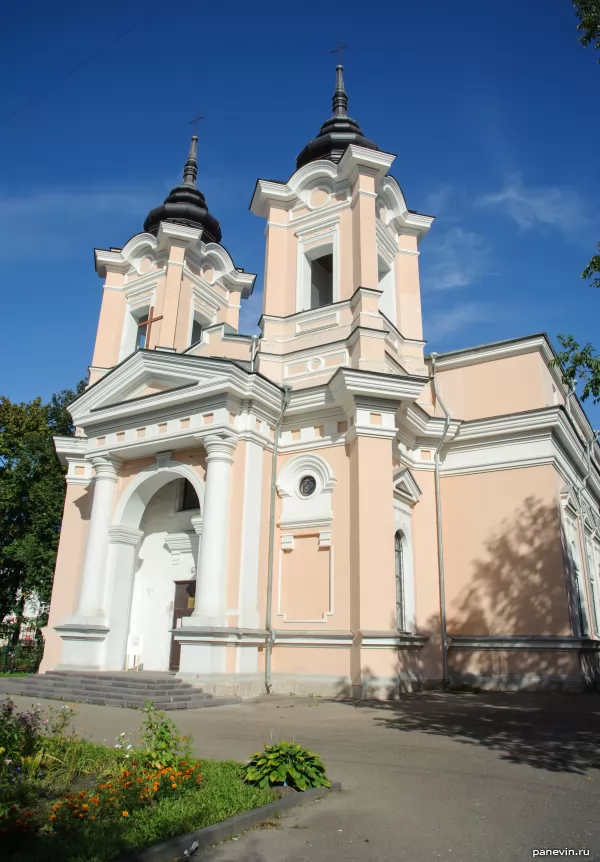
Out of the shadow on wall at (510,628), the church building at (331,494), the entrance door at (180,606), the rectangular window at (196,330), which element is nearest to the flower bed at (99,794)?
the shadow on wall at (510,628)

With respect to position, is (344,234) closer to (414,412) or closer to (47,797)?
(414,412)

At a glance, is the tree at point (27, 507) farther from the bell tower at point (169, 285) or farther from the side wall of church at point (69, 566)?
the side wall of church at point (69, 566)

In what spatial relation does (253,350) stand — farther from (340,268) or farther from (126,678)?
(126,678)

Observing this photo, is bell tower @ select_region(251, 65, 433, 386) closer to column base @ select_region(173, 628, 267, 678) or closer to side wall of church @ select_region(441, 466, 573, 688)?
side wall of church @ select_region(441, 466, 573, 688)

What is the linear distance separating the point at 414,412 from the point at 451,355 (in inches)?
106

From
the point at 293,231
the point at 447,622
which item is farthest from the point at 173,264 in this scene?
the point at 447,622

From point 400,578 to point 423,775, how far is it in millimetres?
9287

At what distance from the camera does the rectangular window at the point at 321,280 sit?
18.7 meters

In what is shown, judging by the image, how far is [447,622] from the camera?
618 inches

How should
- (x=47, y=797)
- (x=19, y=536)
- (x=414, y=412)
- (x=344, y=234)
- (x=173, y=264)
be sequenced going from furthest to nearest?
(x=19, y=536) < (x=173, y=264) < (x=344, y=234) < (x=414, y=412) < (x=47, y=797)

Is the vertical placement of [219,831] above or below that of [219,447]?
below

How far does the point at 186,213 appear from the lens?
2227cm

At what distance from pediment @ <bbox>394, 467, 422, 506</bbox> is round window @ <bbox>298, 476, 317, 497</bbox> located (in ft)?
6.24

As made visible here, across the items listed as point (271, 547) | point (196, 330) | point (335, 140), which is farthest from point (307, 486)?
point (335, 140)
